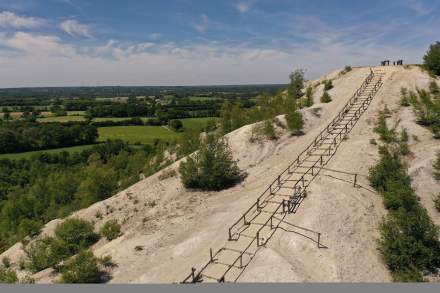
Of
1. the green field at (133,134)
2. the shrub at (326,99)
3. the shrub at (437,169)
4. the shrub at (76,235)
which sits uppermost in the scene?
the shrub at (326,99)

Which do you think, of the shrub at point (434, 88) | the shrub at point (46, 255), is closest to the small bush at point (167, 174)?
the shrub at point (46, 255)

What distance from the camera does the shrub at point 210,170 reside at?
25391 mm

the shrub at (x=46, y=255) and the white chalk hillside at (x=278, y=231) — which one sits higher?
the white chalk hillside at (x=278, y=231)

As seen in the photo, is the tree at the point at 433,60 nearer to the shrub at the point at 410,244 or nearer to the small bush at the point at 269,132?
the small bush at the point at 269,132

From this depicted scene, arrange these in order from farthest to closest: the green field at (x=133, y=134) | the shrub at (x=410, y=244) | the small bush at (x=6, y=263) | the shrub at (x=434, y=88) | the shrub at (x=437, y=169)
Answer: the green field at (x=133, y=134)
the shrub at (x=434, y=88)
the small bush at (x=6, y=263)
the shrub at (x=437, y=169)
the shrub at (x=410, y=244)

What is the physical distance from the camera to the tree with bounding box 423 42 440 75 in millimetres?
43062

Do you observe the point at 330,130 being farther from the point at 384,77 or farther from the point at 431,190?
the point at 384,77

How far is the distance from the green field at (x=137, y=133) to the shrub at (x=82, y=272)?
71.9 metres

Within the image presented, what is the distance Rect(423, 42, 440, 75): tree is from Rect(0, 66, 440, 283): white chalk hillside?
15.7 metres

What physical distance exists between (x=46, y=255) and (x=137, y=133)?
84936 mm

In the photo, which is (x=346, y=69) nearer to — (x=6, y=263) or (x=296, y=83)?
(x=296, y=83)

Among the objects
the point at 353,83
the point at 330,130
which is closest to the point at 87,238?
the point at 330,130

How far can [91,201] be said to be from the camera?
108ft

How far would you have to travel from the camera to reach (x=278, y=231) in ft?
57.4
